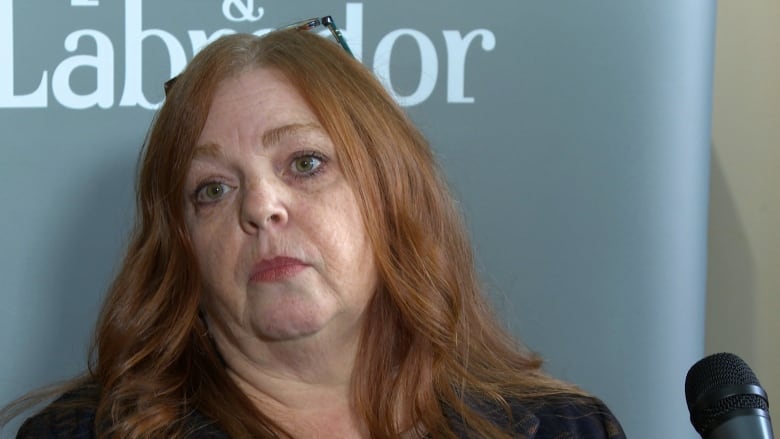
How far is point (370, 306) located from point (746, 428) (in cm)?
67

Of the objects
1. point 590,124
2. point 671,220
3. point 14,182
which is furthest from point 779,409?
point 14,182

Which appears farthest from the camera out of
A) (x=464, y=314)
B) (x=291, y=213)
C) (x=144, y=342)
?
(x=464, y=314)

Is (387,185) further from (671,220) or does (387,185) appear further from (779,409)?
(779,409)

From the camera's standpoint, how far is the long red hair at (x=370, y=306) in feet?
4.54

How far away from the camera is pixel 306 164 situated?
137 centimetres

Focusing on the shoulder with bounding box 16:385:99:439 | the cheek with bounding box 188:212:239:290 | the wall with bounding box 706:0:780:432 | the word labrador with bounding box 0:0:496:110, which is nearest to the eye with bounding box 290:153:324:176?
the cheek with bounding box 188:212:239:290

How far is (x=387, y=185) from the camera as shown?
1423 millimetres

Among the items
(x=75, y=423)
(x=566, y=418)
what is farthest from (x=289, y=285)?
(x=566, y=418)

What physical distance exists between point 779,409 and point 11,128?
4.92ft

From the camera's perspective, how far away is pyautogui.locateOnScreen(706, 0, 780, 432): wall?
6.86 feet

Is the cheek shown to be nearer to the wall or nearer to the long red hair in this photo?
the long red hair

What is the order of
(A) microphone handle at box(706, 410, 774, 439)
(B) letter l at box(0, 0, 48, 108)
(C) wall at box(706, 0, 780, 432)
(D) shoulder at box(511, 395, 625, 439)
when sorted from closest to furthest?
(A) microphone handle at box(706, 410, 774, 439) < (D) shoulder at box(511, 395, 625, 439) < (B) letter l at box(0, 0, 48, 108) < (C) wall at box(706, 0, 780, 432)

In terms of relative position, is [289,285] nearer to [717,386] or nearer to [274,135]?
[274,135]

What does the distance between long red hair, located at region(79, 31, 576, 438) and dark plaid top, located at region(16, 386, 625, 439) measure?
0.06 ft
